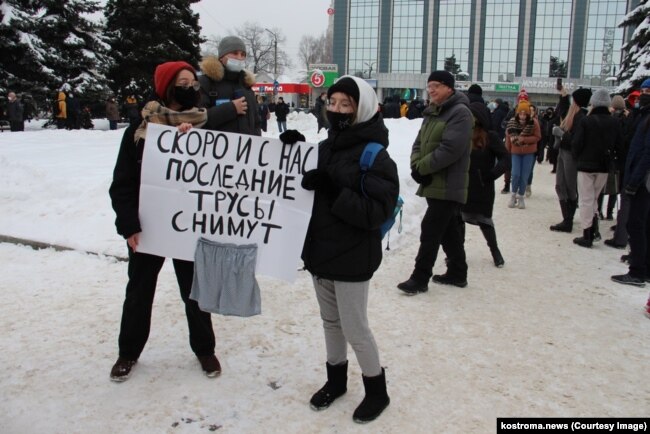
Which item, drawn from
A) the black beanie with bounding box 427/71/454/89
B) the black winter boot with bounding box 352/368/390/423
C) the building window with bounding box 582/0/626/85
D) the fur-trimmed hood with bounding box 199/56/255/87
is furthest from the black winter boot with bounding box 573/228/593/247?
the building window with bounding box 582/0/626/85

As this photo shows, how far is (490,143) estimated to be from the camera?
6215 mm

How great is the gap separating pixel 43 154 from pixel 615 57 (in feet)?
296

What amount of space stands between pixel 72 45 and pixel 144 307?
23759mm

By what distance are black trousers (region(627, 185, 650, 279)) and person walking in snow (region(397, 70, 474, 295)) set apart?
2.09m

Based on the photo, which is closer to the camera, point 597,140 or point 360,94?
point 360,94

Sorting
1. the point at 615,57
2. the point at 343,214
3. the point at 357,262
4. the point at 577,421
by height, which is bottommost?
the point at 577,421

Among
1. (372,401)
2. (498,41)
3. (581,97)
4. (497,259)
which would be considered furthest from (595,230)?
(498,41)

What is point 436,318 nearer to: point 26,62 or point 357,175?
point 357,175

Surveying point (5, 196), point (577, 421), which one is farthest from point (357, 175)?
point (5, 196)

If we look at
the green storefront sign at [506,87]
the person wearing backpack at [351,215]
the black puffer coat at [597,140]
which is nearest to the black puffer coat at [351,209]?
the person wearing backpack at [351,215]

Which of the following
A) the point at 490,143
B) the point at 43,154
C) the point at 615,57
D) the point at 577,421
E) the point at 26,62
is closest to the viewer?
the point at 577,421

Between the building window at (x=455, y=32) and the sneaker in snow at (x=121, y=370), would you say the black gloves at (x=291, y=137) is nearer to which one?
the sneaker in snow at (x=121, y=370)

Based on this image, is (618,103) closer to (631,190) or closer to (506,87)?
(631,190)

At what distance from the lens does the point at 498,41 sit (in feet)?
277
